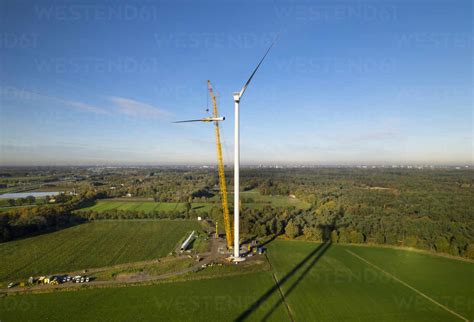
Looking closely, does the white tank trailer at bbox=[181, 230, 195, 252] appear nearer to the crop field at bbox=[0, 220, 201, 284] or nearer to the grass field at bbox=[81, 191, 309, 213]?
the crop field at bbox=[0, 220, 201, 284]

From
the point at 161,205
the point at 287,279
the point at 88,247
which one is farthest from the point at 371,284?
the point at 161,205

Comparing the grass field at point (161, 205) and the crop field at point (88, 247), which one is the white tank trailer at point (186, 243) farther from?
the grass field at point (161, 205)
